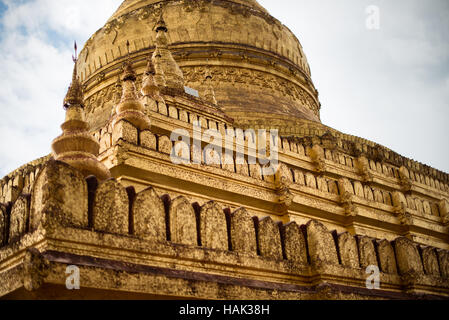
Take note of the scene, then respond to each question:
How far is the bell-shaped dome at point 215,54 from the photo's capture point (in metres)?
20.0

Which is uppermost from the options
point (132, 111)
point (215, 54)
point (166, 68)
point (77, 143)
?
point (215, 54)

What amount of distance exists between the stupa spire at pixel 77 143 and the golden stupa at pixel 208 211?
0.02 m

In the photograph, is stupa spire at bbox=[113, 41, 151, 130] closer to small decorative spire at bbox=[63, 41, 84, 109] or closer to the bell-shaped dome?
small decorative spire at bbox=[63, 41, 84, 109]

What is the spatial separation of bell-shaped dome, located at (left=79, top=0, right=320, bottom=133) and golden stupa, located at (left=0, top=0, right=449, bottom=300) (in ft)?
1.76

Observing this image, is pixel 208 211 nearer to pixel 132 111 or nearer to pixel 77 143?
pixel 77 143

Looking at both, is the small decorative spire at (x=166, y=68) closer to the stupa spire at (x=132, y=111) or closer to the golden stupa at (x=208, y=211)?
the golden stupa at (x=208, y=211)

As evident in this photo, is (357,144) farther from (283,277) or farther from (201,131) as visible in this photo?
(283,277)

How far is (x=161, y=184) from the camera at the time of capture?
26.6ft

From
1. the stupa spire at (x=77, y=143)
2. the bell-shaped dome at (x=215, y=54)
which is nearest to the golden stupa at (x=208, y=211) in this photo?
the stupa spire at (x=77, y=143)

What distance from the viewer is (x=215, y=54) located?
Answer: 20.6m

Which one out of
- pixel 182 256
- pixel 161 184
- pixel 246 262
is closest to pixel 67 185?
pixel 182 256

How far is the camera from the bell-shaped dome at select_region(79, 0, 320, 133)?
20.0 m

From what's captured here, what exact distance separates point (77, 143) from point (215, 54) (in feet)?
51.2

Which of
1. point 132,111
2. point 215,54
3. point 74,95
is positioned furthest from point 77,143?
point 215,54
